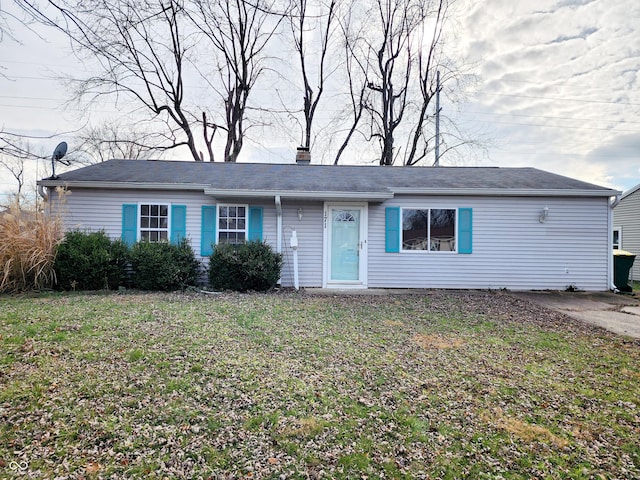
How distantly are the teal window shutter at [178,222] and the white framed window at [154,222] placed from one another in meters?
0.13

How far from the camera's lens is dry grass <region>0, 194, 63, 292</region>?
677 centimetres

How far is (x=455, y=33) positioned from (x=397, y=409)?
70.6 ft

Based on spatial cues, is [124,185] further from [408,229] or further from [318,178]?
[408,229]

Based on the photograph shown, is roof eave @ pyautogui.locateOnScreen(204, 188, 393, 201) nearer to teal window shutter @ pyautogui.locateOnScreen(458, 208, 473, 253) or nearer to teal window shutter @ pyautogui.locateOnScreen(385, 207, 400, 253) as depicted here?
teal window shutter @ pyautogui.locateOnScreen(385, 207, 400, 253)

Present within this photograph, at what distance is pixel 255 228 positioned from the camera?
28.6 feet

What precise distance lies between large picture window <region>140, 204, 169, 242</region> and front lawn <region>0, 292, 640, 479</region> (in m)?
3.67

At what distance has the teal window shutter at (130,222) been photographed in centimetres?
849

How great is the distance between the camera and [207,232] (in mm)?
8602

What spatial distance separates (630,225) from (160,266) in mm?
16869

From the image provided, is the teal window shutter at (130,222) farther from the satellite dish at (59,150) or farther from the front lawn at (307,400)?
the front lawn at (307,400)

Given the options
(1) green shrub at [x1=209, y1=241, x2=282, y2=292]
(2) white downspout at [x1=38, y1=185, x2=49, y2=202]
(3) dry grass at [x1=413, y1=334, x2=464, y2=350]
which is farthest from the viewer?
(2) white downspout at [x1=38, y1=185, x2=49, y2=202]

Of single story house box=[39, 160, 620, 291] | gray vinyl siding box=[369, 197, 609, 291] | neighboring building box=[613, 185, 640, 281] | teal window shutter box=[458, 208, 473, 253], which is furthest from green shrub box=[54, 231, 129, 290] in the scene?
neighboring building box=[613, 185, 640, 281]

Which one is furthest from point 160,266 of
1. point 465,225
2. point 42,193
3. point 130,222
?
point 465,225

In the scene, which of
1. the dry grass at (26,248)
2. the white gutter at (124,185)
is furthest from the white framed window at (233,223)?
the dry grass at (26,248)
